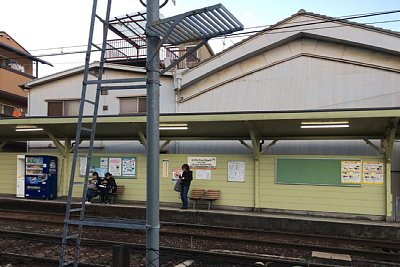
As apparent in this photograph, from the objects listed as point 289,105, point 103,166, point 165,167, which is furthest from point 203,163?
point 103,166

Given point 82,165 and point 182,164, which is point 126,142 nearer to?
point 82,165

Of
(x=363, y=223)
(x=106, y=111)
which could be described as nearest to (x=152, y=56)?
(x=363, y=223)

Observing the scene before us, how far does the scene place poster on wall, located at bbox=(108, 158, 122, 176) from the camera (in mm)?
16353

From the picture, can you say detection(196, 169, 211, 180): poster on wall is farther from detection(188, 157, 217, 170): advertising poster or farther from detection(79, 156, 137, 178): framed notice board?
detection(79, 156, 137, 178): framed notice board

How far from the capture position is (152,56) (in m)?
3.46

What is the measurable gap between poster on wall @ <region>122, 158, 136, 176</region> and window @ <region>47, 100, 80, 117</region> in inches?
208

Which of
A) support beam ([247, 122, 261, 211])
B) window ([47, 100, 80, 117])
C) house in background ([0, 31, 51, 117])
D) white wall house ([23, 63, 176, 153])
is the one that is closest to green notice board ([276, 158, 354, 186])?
support beam ([247, 122, 261, 211])

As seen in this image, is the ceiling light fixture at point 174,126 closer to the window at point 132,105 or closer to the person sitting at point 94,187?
the person sitting at point 94,187

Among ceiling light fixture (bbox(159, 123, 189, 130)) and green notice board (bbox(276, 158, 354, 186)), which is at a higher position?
ceiling light fixture (bbox(159, 123, 189, 130))

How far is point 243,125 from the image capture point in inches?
520

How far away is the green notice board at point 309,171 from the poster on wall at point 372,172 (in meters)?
0.82

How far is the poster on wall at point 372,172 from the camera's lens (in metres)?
12.9

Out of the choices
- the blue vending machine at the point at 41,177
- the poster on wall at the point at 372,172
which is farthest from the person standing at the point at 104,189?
the poster on wall at the point at 372,172

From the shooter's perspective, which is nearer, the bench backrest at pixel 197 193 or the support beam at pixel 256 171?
the support beam at pixel 256 171
